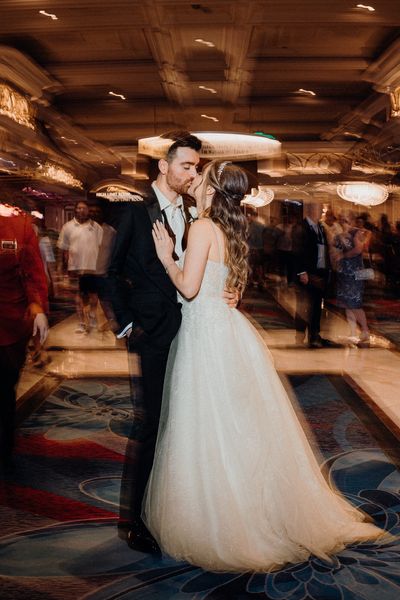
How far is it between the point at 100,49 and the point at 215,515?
894 centimetres

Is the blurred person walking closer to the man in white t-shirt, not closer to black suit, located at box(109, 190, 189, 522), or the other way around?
the man in white t-shirt

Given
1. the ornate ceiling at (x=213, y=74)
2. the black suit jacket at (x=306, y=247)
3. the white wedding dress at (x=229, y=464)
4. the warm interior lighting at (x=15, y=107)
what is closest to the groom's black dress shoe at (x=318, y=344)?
the black suit jacket at (x=306, y=247)

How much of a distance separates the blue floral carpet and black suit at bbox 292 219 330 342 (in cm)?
252

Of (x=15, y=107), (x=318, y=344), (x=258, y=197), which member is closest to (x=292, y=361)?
(x=318, y=344)

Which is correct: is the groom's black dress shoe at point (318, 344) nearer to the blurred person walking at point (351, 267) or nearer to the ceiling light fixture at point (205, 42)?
the blurred person walking at point (351, 267)

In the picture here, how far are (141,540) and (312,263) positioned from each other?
4981 millimetres

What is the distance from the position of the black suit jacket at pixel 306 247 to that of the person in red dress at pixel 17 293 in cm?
425

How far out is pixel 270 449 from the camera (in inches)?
101

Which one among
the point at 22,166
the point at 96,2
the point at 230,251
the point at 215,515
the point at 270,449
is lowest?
the point at 215,515

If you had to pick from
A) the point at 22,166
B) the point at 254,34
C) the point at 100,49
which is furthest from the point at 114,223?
the point at 22,166

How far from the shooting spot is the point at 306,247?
7148 millimetres

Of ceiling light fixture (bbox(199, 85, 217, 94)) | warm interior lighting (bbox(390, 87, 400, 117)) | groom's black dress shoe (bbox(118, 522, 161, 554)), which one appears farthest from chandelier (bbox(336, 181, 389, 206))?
groom's black dress shoe (bbox(118, 522, 161, 554))

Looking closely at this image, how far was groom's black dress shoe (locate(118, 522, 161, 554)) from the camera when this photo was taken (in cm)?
254

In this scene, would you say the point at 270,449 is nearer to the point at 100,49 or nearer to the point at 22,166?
the point at 100,49
